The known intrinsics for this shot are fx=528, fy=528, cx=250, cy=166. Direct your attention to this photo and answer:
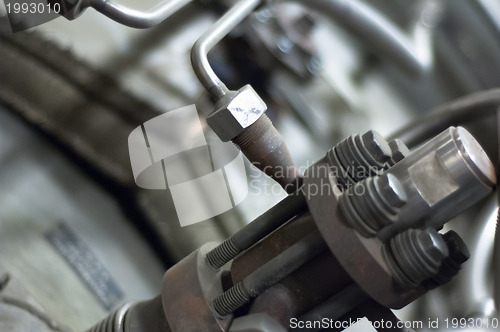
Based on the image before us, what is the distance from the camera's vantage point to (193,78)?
66cm

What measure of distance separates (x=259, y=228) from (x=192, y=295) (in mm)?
71

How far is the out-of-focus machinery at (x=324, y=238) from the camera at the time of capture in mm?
349

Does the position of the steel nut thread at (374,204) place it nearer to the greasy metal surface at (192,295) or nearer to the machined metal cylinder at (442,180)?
the machined metal cylinder at (442,180)

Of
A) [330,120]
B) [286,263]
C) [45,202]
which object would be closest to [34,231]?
[45,202]

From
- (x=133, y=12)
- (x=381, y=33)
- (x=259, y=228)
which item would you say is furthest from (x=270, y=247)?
(x=381, y=33)

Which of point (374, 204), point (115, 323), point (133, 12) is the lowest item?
point (115, 323)

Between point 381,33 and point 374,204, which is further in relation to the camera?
point 381,33

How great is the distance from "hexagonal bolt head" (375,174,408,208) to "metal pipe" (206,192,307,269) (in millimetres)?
64

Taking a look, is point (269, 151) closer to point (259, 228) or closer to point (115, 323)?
point (259, 228)

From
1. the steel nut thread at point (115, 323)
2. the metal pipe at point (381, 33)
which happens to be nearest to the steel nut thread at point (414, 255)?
the steel nut thread at point (115, 323)

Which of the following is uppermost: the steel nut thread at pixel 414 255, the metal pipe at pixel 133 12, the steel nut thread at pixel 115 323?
the metal pipe at pixel 133 12

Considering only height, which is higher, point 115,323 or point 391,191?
point 391,191

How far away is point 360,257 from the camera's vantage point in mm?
346

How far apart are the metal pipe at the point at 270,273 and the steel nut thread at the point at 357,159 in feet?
0.15
